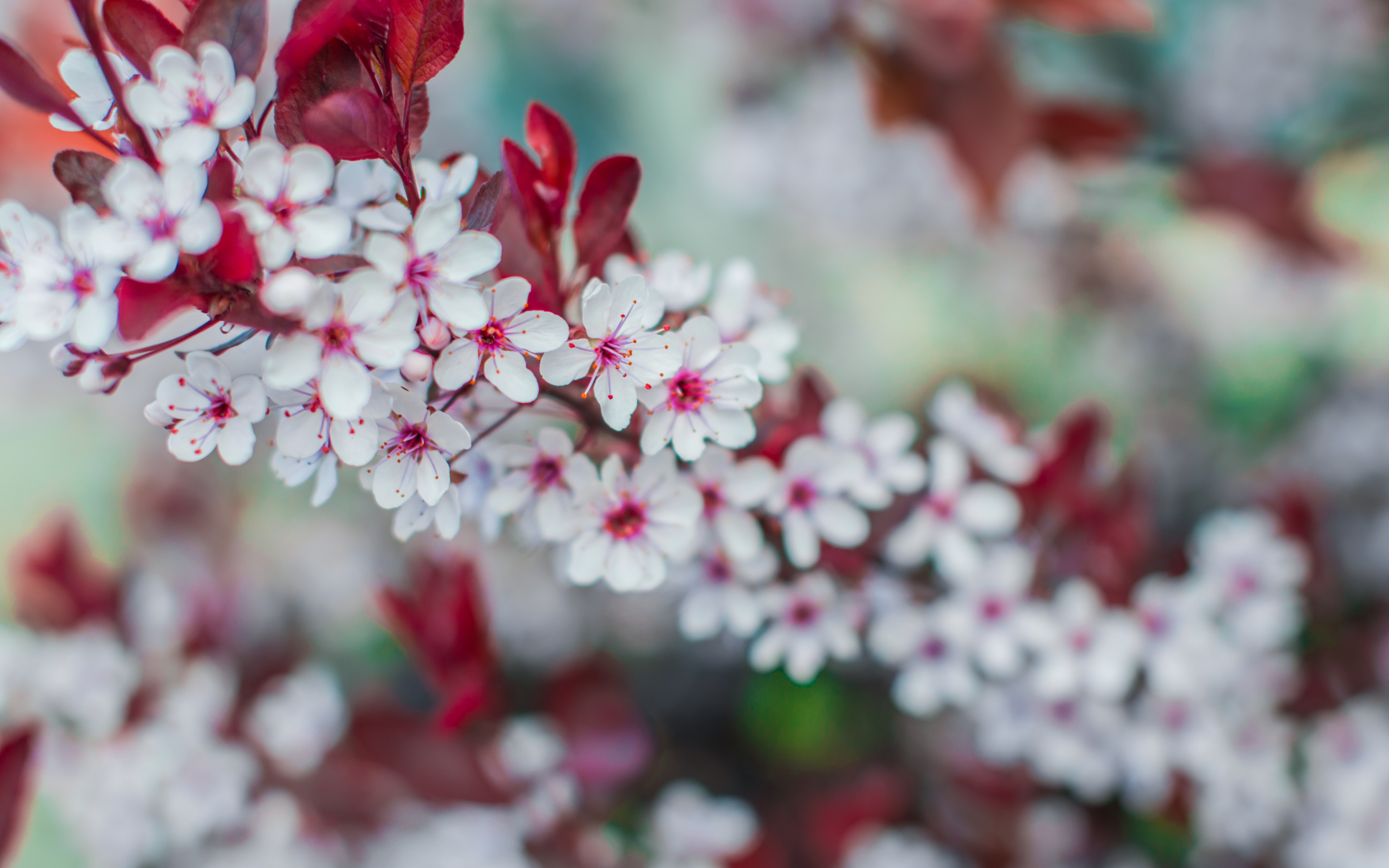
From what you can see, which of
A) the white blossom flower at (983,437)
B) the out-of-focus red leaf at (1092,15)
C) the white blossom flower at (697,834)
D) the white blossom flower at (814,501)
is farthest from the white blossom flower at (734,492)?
the out-of-focus red leaf at (1092,15)

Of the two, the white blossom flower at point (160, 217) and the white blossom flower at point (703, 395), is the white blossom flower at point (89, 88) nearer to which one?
the white blossom flower at point (160, 217)

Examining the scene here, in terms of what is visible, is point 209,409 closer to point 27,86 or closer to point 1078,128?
point 27,86

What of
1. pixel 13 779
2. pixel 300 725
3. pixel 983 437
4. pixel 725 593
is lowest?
pixel 13 779

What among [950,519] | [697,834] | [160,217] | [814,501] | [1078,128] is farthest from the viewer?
[1078,128]

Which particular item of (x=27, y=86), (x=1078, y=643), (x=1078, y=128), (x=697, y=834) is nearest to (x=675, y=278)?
(x=27, y=86)

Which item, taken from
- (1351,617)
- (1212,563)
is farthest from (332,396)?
(1351,617)

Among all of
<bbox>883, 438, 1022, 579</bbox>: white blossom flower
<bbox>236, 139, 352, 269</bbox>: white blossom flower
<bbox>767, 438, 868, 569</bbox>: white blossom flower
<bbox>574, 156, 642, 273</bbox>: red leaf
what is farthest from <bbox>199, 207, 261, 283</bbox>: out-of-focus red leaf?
<bbox>883, 438, 1022, 579</bbox>: white blossom flower
